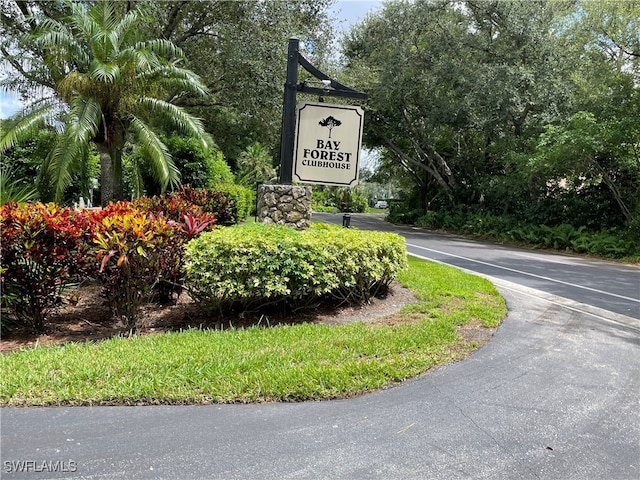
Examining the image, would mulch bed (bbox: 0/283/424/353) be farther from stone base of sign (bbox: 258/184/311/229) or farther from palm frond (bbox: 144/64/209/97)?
palm frond (bbox: 144/64/209/97)

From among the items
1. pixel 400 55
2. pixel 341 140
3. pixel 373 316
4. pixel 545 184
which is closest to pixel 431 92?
pixel 400 55

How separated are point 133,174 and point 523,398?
43.6 feet

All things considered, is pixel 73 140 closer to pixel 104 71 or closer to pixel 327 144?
pixel 104 71

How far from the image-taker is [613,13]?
60.6 feet

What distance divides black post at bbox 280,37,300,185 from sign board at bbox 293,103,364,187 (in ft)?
0.28

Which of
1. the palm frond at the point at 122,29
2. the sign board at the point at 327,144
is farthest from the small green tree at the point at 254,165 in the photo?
the sign board at the point at 327,144

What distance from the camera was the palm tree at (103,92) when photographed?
10.5 meters

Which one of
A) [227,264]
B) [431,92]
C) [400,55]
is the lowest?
[227,264]

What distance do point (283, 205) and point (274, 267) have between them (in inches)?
97.7

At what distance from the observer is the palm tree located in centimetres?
1049

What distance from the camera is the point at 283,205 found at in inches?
284

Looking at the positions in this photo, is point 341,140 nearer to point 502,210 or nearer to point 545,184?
point 545,184

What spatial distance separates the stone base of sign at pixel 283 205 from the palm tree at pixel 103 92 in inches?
207

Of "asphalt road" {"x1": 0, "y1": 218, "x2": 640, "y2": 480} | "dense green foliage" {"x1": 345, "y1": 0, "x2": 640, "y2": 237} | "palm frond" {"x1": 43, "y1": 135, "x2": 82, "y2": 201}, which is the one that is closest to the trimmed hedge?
"asphalt road" {"x1": 0, "y1": 218, "x2": 640, "y2": 480}
